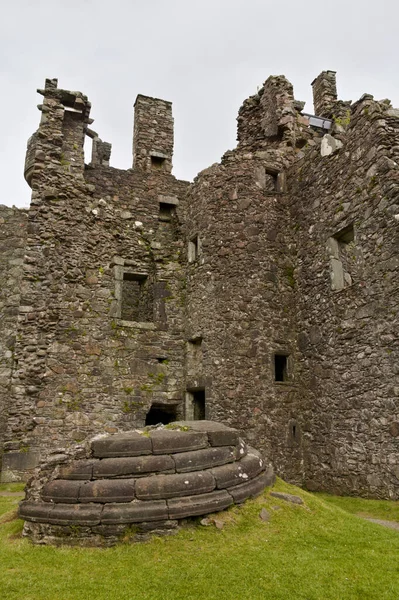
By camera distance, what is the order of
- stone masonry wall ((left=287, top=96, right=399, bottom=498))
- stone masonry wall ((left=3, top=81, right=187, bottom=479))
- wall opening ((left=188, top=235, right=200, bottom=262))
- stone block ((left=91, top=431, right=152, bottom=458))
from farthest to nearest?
wall opening ((left=188, top=235, right=200, bottom=262)), stone masonry wall ((left=3, top=81, right=187, bottom=479)), stone masonry wall ((left=287, top=96, right=399, bottom=498)), stone block ((left=91, top=431, right=152, bottom=458))

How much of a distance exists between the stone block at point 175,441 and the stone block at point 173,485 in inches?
15.3

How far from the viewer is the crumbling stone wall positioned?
13117 mm

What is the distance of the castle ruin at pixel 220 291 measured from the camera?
10289mm

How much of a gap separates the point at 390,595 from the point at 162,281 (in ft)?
35.8

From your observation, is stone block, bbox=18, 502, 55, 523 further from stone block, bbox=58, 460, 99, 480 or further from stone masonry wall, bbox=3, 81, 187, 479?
stone masonry wall, bbox=3, 81, 187, 479

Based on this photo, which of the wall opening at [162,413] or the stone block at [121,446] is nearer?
the stone block at [121,446]

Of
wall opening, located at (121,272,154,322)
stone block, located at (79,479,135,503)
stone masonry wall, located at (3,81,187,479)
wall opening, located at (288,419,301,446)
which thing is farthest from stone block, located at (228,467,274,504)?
wall opening, located at (121,272,154,322)

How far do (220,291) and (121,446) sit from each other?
23.2ft

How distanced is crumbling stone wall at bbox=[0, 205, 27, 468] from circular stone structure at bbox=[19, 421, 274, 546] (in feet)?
24.8

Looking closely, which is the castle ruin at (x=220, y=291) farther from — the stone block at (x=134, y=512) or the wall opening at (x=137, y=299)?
the stone block at (x=134, y=512)

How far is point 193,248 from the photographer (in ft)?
46.7

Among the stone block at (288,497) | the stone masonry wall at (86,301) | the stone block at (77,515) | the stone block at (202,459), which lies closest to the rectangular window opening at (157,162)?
the stone masonry wall at (86,301)

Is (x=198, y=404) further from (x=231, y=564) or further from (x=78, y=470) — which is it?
(x=231, y=564)

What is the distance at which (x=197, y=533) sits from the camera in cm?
572
